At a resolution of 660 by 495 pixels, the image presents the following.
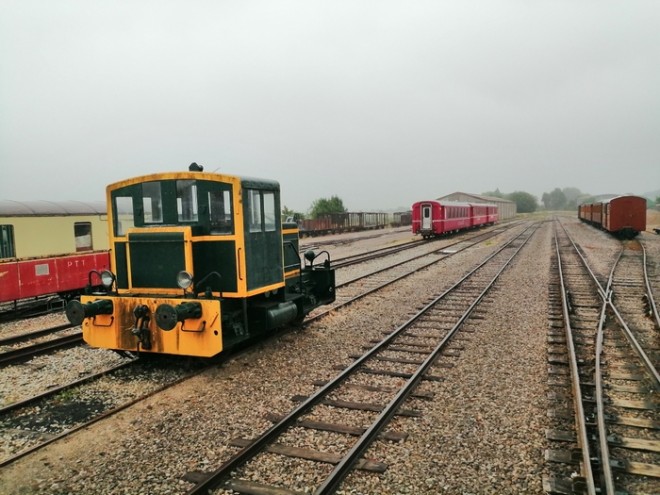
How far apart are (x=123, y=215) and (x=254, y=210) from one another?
205cm

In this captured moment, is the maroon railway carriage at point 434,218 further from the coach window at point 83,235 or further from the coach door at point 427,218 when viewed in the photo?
the coach window at point 83,235

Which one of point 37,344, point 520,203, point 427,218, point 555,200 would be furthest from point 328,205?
point 555,200

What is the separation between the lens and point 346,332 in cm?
918

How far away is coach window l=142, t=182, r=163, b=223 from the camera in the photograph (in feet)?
23.2

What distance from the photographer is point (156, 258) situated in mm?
7035

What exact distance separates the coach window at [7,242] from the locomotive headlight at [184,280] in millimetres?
7239

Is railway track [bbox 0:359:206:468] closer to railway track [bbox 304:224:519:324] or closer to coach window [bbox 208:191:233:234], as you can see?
coach window [bbox 208:191:233:234]

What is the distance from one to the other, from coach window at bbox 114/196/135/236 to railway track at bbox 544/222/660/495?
6.33 m

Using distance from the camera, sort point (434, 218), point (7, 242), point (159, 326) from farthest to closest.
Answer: point (434, 218) → point (7, 242) → point (159, 326)

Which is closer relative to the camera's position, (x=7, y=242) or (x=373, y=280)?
(x=7, y=242)

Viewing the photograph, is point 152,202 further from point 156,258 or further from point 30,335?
point 30,335

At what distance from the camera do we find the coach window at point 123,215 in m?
7.36

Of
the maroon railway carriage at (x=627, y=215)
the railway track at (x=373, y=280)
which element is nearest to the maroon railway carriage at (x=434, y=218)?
the railway track at (x=373, y=280)

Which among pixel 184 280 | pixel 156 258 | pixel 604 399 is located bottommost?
pixel 604 399
